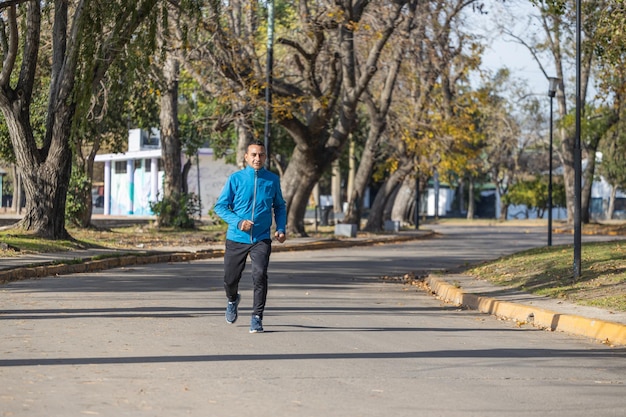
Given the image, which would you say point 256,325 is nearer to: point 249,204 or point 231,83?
point 249,204

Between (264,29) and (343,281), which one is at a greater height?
(264,29)

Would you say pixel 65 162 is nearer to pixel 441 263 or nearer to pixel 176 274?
pixel 176 274

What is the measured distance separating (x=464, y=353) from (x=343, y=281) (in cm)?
1039

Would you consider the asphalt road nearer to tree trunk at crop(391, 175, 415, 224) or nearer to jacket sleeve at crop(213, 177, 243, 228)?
jacket sleeve at crop(213, 177, 243, 228)

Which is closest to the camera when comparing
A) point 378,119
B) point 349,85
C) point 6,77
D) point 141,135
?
point 6,77

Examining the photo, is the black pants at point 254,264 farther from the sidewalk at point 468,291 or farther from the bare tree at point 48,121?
the bare tree at point 48,121

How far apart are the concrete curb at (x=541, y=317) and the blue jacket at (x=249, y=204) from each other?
12.0 feet

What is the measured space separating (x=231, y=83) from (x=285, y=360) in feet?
87.8

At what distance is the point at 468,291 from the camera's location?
696 inches

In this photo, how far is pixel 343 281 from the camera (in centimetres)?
2086

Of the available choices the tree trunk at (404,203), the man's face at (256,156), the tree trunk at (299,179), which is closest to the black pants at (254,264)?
the man's face at (256,156)

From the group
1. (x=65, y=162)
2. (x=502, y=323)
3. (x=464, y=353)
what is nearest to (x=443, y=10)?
(x=65, y=162)

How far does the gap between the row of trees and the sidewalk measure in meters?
2.86

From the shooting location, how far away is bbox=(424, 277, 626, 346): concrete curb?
12258mm
